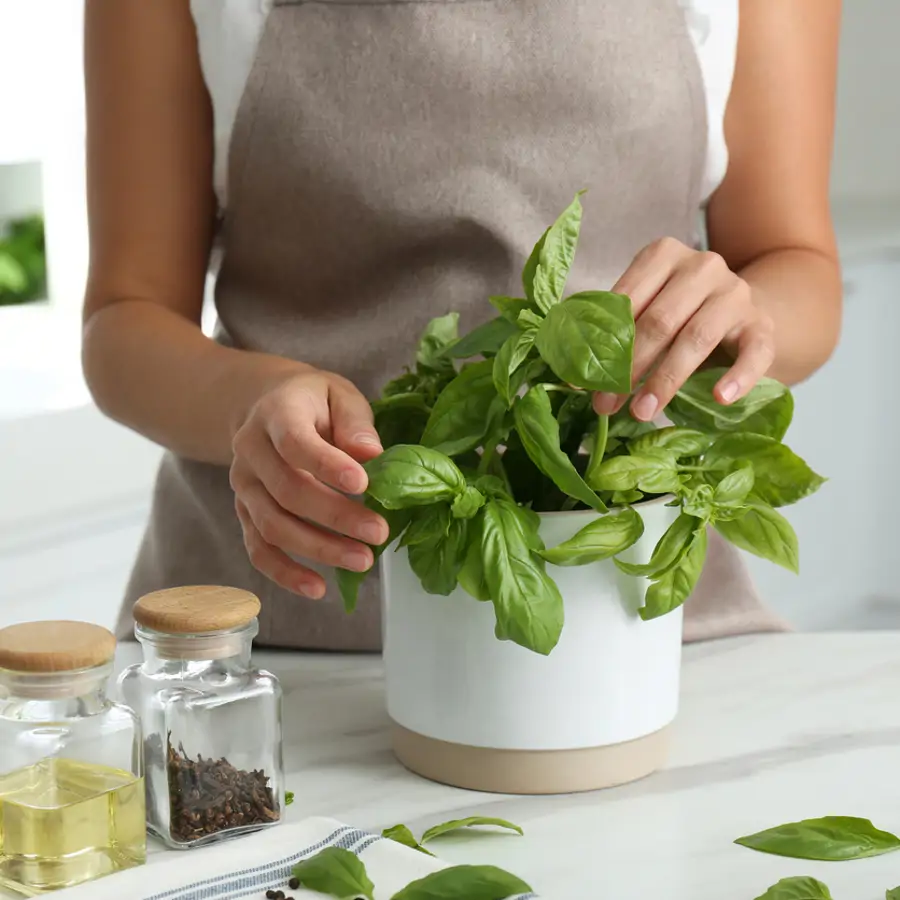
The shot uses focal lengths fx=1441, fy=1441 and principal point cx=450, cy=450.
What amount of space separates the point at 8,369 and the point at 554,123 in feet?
4.93

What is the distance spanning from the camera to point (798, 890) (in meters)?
0.61

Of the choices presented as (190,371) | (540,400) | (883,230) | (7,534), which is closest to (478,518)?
(540,400)

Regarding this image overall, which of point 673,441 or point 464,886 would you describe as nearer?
point 464,886

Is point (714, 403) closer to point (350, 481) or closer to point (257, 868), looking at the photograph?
point (350, 481)

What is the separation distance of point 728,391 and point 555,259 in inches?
4.5

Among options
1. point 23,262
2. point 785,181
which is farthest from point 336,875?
point 23,262

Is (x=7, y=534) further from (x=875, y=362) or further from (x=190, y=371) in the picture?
(x=875, y=362)

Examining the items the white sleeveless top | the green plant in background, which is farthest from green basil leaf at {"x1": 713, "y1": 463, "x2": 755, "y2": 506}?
the green plant in background

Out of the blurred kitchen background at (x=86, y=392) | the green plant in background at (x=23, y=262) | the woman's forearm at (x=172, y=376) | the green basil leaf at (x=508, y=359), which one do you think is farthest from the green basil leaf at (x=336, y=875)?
the green plant in background at (x=23, y=262)

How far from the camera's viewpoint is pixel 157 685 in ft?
2.23

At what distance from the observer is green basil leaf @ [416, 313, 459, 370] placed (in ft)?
2.59

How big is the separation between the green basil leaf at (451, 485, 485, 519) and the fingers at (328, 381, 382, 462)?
0.20ft

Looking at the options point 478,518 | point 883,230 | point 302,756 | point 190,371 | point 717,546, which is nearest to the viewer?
point 478,518

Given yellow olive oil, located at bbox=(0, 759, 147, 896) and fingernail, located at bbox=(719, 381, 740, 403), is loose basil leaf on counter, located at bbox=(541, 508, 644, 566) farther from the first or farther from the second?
yellow olive oil, located at bbox=(0, 759, 147, 896)
